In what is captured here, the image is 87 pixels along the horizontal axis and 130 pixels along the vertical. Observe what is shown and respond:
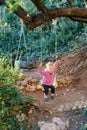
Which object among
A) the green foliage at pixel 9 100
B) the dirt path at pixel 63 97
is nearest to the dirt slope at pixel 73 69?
the dirt path at pixel 63 97

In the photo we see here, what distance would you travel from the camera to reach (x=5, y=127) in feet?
19.1

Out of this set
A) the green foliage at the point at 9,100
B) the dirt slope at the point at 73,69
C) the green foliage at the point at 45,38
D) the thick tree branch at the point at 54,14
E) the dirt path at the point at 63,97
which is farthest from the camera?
the green foliage at the point at 45,38

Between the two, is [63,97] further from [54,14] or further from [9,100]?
[54,14]

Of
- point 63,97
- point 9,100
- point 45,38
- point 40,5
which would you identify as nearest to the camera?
point 40,5

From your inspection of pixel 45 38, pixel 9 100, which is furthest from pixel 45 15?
pixel 45 38

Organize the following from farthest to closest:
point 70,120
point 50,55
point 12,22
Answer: point 12,22, point 50,55, point 70,120

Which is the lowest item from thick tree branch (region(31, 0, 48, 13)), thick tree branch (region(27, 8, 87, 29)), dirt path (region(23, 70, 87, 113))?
dirt path (region(23, 70, 87, 113))

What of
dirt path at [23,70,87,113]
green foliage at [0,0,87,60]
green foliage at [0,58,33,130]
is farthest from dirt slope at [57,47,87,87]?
green foliage at [0,58,33,130]

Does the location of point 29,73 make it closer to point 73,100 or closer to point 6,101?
point 73,100

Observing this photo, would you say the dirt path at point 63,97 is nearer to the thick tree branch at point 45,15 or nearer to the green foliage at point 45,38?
the green foliage at point 45,38

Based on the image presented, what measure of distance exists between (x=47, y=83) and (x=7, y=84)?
5.43ft

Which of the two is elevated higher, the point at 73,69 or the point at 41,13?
the point at 41,13

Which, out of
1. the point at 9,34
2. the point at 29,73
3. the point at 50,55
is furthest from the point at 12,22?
the point at 29,73

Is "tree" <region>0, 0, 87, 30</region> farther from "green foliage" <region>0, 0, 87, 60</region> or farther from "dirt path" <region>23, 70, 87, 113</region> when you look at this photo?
"green foliage" <region>0, 0, 87, 60</region>
